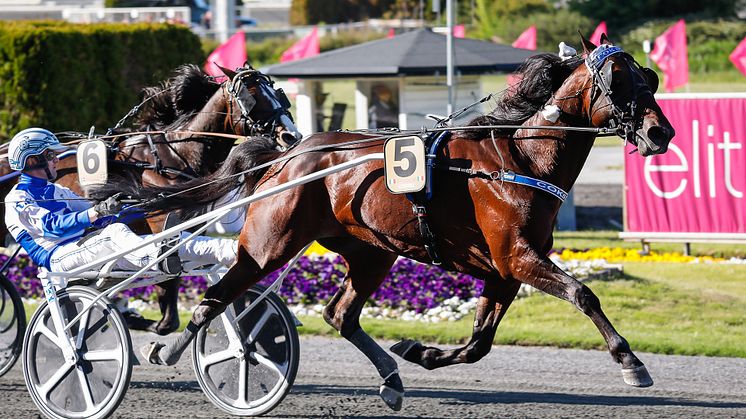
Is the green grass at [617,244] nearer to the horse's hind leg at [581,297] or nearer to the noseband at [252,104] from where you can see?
the noseband at [252,104]

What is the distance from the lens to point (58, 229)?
5.62 m

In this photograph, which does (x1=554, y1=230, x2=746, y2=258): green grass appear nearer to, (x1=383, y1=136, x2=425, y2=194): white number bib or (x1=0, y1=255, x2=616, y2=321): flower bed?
(x1=0, y1=255, x2=616, y2=321): flower bed

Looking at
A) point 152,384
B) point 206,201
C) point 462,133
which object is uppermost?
point 462,133

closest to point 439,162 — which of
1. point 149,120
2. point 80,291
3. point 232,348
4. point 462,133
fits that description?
point 462,133

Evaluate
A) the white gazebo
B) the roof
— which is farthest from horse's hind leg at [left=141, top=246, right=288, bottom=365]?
the roof

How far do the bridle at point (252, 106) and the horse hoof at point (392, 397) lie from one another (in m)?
1.82

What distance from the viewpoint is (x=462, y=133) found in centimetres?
539

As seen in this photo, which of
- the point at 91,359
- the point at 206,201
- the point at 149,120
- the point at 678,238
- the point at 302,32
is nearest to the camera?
the point at 91,359

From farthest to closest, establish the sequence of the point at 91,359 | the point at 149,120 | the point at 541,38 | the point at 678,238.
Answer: the point at 541,38 < the point at 678,238 < the point at 149,120 < the point at 91,359

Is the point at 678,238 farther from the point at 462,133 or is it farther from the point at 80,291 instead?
the point at 80,291

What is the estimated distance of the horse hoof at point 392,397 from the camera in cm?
556

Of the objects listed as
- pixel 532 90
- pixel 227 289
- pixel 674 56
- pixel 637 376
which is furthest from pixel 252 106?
pixel 674 56

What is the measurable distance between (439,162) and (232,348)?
1499 millimetres

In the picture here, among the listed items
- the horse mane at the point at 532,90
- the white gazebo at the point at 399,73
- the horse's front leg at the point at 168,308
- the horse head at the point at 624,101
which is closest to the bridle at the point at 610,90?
the horse head at the point at 624,101
